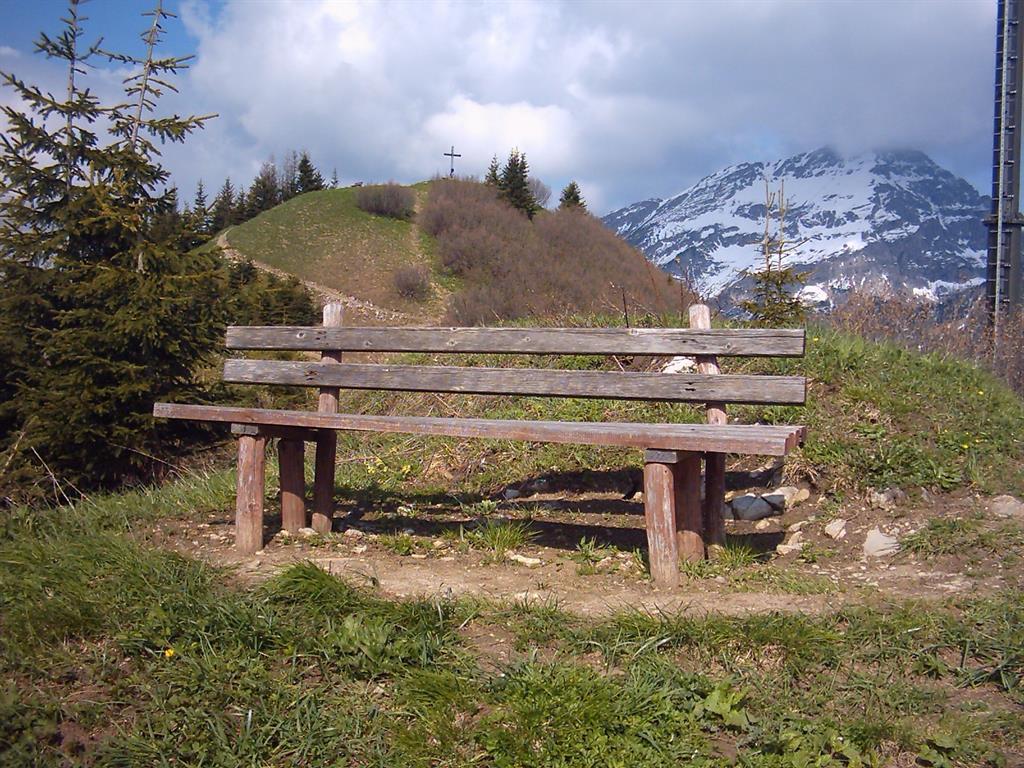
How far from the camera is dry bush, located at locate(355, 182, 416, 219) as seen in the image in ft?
166

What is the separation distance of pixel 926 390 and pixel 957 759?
12.7ft

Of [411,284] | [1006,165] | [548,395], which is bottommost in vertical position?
[548,395]

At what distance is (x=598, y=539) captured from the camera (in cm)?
482

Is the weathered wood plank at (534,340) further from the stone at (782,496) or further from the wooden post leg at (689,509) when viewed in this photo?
the stone at (782,496)

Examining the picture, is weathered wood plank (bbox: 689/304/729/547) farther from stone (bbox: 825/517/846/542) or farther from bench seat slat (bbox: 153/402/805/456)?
stone (bbox: 825/517/846/542)

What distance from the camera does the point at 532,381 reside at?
4.76 m

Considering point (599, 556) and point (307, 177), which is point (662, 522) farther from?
point (307, 177)

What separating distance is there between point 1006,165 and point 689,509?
39.4ft

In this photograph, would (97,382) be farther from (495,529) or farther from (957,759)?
(957,759)

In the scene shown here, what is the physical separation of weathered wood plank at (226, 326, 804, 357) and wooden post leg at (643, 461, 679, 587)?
0.88 metres

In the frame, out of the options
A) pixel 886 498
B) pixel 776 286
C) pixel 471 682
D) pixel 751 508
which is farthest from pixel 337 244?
Result: pixel 471 682

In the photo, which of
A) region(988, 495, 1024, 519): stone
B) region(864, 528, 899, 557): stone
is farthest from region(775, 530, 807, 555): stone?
region(988, 495, 1024, 519): stone

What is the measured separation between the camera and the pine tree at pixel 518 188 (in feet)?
157

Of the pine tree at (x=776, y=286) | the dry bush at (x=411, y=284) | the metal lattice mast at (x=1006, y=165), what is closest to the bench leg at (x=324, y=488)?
the pine tree at (x=776, y=286)
